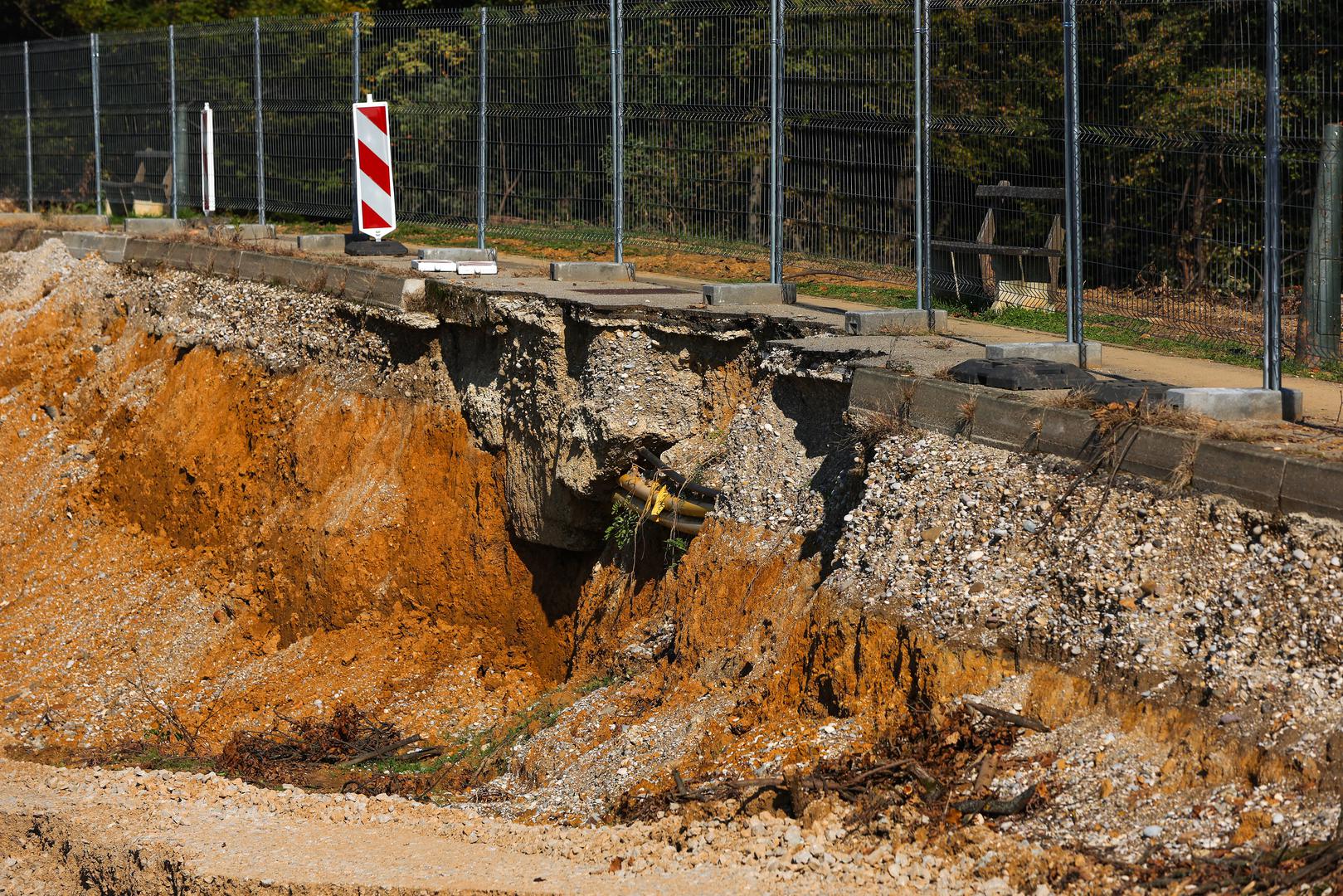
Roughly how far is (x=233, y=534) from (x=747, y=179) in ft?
17.0

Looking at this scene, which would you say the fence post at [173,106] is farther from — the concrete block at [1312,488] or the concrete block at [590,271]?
the concrete block at [1312,488]

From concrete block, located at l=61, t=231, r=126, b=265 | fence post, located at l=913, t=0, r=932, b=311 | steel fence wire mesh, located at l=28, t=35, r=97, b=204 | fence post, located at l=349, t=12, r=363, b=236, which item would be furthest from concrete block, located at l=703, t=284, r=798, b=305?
steel fence wire mesh, located at l=28, t=35, r=97, b=204

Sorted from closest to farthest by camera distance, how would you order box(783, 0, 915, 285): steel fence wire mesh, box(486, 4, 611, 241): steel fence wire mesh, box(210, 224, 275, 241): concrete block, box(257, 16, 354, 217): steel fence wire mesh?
box(783, 0, 915, 285): steel fence wire mesh < box(486, 4, 611, 241): steel fence wire mesh < box(210, 224, 275, 241): concrete block < box(257, 16, 354, 217): steel fence wire mesh

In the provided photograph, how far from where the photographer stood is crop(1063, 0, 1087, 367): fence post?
8172 millimetres

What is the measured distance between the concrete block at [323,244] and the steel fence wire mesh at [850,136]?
5.03 meters

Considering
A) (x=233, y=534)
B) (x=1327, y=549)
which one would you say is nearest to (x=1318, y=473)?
(x=1327, y=549)

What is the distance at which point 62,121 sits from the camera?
19500 mm

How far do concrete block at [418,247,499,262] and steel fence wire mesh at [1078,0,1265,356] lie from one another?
5.43 metres

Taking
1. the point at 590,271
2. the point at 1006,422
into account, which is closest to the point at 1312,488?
the point at 1006,422

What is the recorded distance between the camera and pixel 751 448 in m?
8.51

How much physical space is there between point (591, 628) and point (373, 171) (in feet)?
17.2

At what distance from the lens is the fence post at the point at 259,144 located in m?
16.2

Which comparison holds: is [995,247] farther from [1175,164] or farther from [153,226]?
[153,226]

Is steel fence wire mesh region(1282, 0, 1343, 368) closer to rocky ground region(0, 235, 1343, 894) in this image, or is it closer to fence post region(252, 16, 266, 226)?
rocky ground region(0, 235, 1343, 894)
